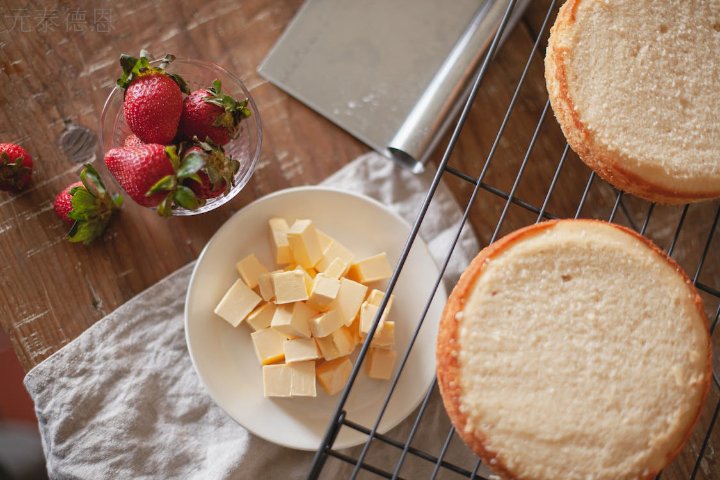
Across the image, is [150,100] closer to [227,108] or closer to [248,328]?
[227,108]

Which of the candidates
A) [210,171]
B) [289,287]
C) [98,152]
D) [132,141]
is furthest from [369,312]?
[98,152]

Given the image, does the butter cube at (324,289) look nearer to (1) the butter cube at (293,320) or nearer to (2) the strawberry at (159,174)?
(1) the butter cube at (293,320)

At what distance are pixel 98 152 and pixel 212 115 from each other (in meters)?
0.33

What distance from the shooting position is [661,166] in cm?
94

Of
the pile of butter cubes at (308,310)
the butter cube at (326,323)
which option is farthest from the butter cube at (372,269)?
the butter cube at (326,323)

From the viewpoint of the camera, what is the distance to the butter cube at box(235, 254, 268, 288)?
1.19 meters

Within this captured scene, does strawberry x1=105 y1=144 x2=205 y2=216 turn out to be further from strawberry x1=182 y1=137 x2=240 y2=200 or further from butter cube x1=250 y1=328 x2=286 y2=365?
butter cube x1=250 y1=328 x2=286 y2=365

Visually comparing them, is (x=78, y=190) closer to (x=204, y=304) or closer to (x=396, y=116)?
(x=204, y=304)

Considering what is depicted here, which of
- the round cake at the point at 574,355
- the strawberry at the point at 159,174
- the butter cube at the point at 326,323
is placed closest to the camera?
the round cake at the point at 574,355

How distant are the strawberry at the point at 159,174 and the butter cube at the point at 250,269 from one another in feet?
0.56

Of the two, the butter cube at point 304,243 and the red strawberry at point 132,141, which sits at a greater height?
the red strawberry at point 132,141

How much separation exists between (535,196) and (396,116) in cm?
34

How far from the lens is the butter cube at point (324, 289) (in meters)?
1.13

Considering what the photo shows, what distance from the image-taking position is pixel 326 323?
114 centimetres
